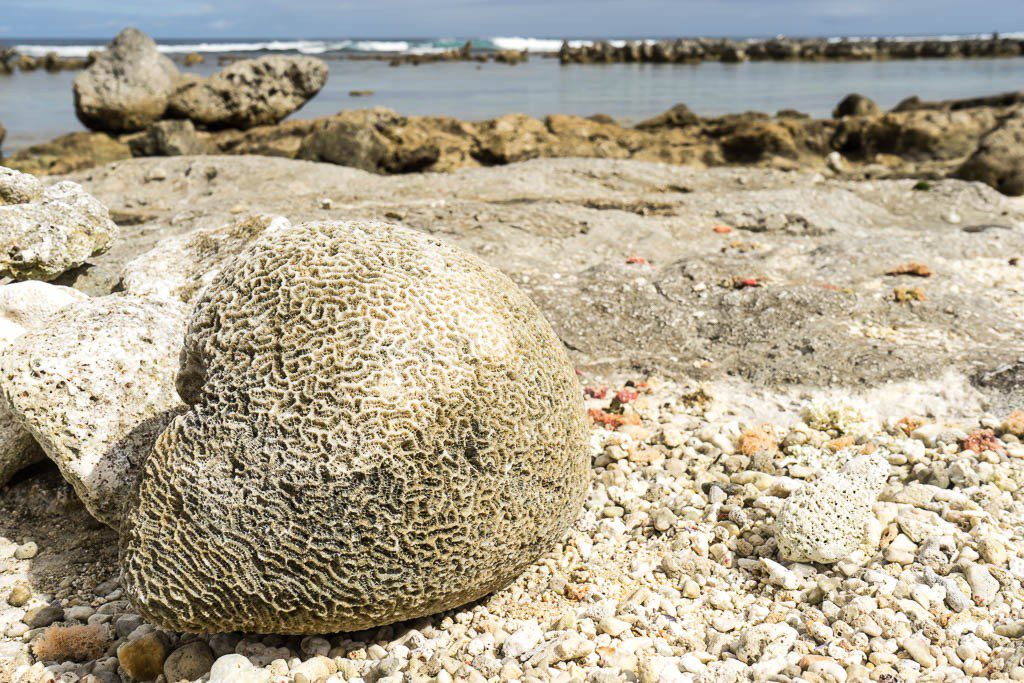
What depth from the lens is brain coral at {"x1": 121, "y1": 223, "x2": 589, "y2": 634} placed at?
277 centimetres

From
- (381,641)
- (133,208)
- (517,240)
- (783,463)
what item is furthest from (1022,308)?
(133,208)

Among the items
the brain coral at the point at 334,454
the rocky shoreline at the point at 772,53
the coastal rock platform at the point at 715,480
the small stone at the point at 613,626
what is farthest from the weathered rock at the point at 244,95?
the rocky shoreline at the point at 772,53

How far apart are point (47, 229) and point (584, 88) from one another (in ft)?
87.9

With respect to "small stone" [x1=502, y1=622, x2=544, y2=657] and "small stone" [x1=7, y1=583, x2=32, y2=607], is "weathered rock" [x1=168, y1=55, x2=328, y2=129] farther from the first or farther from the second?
"small stone" [x1=502, y1=622, x2=544, y2=657]

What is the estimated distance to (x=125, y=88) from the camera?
1828cm

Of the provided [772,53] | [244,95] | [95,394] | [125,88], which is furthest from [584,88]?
[772,53]

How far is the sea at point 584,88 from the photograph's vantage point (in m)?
A: 22.0

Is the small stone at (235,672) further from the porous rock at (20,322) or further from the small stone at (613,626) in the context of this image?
the porous rock at (20,322)

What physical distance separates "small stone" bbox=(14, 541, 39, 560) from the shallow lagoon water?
1597 cm

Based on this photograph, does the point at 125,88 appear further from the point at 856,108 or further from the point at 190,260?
the point at 856,108

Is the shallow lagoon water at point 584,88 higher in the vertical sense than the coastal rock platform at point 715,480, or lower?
higher

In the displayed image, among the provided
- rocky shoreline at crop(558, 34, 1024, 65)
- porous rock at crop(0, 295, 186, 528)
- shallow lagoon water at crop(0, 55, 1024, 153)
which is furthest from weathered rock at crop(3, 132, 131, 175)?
rocky shoreline at crop(558, 34, 1024, 65)

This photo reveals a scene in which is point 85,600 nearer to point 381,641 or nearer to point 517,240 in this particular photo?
point 381,641

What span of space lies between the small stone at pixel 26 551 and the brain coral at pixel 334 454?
1.01 m
